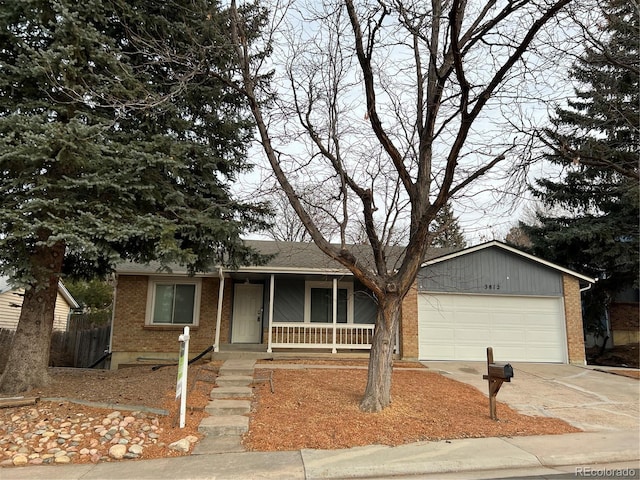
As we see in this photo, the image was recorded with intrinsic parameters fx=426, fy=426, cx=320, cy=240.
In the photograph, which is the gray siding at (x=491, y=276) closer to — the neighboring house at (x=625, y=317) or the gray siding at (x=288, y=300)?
the gray siding at (x=288, y=300)

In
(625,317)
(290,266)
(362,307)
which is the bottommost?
(625,317)

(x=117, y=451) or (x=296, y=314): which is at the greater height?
(x=296, y=314)

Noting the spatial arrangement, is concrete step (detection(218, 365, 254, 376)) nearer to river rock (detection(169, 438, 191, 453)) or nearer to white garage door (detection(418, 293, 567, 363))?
river rock (detection(169, 438, 191, 453))

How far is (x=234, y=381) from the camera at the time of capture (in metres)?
8.31

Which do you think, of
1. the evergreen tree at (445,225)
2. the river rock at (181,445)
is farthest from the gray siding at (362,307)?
the river rock at (181,445)

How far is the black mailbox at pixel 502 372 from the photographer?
6.47 m

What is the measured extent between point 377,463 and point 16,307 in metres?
15.8

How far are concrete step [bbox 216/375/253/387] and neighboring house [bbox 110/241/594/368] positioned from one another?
4154 mm

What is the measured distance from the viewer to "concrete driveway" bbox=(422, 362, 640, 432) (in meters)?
7.38

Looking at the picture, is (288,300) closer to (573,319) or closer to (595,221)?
(573,319)

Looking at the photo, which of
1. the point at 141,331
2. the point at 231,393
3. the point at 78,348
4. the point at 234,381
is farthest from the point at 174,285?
the point at 231,393

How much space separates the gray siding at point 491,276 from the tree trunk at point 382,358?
22.3ft

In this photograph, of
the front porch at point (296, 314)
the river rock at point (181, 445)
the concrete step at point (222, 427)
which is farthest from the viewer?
the front porch at point (296, 314)

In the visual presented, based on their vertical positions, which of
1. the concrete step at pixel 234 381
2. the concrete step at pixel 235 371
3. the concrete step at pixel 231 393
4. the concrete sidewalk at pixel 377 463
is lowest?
the concrete sidewalk at pixel 377 463
